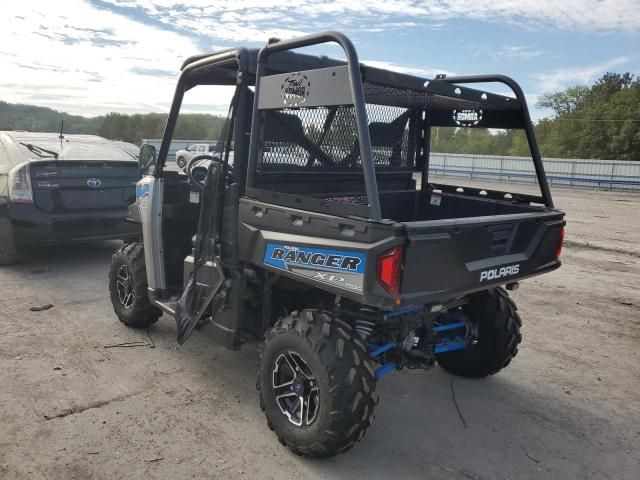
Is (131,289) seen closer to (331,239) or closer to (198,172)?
(198,172)

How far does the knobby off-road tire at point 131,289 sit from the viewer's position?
4547mm

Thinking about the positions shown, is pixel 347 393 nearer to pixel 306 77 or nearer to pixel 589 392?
pixel 306 77

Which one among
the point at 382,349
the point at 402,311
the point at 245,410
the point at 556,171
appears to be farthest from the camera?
the point at 556,171

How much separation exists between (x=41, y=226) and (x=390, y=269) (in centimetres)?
531

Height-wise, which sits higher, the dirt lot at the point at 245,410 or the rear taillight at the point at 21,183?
the rear taillight at the point at 21,183

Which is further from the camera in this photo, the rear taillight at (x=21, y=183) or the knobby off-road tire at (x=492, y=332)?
the rear taillight at (x=21, y=183)

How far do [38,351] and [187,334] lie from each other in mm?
1505

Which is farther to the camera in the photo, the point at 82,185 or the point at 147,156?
the point at 82,185

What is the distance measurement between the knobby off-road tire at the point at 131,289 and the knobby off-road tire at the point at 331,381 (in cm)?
198

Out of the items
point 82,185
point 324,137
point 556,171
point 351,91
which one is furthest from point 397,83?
point 556,171

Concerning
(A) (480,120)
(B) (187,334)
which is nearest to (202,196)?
(B) (187,334)

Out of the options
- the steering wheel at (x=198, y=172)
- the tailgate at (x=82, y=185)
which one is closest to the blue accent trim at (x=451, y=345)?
the steering wheel at (x=198, y=172)

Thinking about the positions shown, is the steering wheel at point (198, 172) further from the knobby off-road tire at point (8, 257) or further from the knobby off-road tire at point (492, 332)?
the knobby off-road tire at point (8, 257)

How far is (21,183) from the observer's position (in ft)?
20.9
